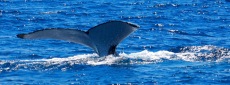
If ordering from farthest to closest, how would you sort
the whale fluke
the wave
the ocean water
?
the wave < the ocean water < the whale fluke

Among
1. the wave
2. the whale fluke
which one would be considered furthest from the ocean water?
the whale fluke

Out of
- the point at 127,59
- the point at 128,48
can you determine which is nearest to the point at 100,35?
the point at 127,59

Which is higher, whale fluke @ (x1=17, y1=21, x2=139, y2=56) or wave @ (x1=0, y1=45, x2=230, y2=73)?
whale fluke @ (x1=17, y1=21, x2=139, y2=56)

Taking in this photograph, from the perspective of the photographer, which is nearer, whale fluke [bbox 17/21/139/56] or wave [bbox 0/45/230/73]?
whale fluke [bbox 17/21/139/56]

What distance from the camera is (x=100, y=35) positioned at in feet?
50.3

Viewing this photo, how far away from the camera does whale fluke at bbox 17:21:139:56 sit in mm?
14719

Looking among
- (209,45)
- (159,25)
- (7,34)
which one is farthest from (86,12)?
(209,45)

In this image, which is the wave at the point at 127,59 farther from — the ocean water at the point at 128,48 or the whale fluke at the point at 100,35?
the whale fluke at the point at 100,35

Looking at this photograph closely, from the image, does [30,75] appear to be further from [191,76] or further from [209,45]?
[209,45]

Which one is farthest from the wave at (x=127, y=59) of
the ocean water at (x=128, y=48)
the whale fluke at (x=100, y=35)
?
the whale fluke at (x=100, y=35)

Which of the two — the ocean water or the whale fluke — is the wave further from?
the whale fluke

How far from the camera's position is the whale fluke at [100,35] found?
14719mm

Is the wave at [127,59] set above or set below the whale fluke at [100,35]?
below

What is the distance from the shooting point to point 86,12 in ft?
99.4
